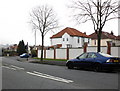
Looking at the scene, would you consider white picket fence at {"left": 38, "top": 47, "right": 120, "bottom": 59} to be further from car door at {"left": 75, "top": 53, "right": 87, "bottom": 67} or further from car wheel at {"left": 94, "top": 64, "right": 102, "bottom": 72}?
car wheel at {"left": 94, "top": 64, "right": 102, "bottom": 72}

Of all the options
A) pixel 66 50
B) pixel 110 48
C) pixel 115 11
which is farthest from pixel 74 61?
pixel 66 50

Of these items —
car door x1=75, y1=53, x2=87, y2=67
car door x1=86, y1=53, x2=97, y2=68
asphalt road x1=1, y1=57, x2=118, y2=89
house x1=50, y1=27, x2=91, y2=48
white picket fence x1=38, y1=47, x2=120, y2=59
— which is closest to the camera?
asphalt road x1=1, y1=57, x2=118, y2=89

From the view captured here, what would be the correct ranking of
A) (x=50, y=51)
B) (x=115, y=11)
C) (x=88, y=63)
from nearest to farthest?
(x=88, y=63)
(x=115, y=11)
(x=50, y=51)

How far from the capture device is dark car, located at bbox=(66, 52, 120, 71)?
35.3 ft

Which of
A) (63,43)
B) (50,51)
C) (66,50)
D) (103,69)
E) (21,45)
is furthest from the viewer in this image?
(21,45)

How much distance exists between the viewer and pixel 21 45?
210 ft

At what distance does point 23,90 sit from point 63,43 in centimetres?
5073

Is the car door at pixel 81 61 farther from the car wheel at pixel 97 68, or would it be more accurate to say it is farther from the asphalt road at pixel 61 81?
the asphalt road at pixel 61 81

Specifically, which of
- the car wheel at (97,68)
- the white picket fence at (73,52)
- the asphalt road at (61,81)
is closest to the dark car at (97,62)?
the car wheel at (97,68)

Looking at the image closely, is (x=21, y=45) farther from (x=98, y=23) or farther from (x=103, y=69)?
(x=103, y=69)

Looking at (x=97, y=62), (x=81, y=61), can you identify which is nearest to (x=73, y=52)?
(x=81, y=61)

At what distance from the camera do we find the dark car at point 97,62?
10.8 meters

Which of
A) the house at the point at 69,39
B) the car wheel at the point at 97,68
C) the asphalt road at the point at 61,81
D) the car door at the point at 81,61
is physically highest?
the house at the point at 69,39

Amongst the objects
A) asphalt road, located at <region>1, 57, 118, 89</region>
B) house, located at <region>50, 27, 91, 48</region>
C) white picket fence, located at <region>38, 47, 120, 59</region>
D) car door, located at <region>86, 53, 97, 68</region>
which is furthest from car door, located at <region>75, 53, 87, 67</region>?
house, located at <region>50, 27, 91, 48</region>
